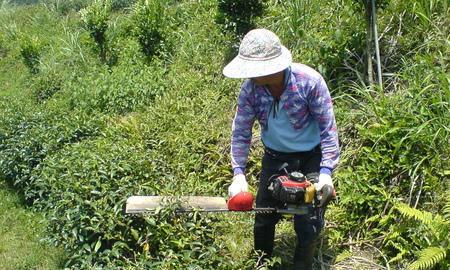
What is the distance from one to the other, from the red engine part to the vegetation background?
1.90 ft

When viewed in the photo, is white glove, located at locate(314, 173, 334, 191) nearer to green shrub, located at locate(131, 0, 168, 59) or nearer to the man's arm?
the man's arm

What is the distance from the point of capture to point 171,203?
380 centimetres

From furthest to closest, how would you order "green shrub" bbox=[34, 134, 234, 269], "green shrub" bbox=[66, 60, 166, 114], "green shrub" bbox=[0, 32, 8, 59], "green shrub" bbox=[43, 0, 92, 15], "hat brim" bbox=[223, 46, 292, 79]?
"green shrub" bbox=[43, 0, 92, 15], "green shrub" bbox=[0, 32, 8, 59], "green shrub" bbox=[66, 60, 166, 114], "green shrub" bbox=[34, 134, 234, 269], "hat brim" bbox=[223, 46, 292, 79]

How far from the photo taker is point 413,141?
3973 mm

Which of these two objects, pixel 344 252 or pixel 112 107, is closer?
pixel 344 252

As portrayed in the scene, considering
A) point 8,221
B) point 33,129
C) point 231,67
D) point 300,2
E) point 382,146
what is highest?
point 231,67

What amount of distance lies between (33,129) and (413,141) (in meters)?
3.78

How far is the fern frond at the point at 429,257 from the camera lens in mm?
3252

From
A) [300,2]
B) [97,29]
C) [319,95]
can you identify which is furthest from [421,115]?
[97,29]

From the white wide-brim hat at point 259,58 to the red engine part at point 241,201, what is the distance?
0.64 metres

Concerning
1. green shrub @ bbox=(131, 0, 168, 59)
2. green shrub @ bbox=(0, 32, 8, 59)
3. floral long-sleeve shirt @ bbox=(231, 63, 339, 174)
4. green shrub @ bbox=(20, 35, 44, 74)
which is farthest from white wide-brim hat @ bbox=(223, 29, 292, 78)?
green shrub @ bbox=(0, 32, 8, 59)

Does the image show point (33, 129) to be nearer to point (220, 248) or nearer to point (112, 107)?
point (112, 107)

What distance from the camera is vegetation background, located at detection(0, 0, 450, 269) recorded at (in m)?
3.79

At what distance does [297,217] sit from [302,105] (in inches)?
26.4
